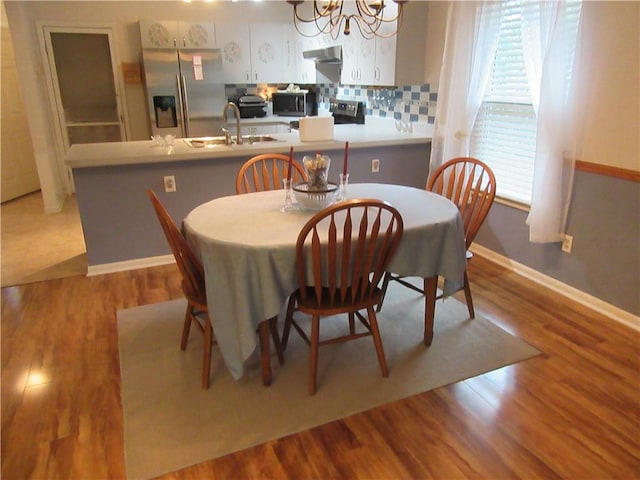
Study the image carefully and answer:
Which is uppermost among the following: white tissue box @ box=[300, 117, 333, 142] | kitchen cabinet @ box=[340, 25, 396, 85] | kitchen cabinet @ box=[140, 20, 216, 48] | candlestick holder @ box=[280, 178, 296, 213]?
kitchen cabinet @ box=[140, 20, 216, 48]

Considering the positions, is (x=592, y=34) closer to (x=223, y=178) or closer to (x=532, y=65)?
(x=532, y=65)

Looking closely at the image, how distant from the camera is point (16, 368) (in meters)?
2.23

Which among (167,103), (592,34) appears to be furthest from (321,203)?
(167,103)

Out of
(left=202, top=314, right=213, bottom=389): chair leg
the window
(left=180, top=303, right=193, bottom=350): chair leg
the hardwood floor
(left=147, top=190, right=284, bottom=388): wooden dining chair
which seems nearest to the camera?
the hardwood floor

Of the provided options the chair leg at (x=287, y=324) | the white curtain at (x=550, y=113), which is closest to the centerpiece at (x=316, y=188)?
the chair leg at (x=287, y=324)

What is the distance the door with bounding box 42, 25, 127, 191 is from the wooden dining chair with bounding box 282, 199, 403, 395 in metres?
4.56

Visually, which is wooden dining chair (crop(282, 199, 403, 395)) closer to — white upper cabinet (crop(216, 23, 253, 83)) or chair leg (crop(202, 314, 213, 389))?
chair leg (crop(202, 314, 213, 389))

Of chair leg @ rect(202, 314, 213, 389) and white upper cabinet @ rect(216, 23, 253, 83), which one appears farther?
white upper cabinet @ rect(216, 23, 253, 83)

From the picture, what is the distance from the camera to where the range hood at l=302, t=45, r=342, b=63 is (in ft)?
16.0

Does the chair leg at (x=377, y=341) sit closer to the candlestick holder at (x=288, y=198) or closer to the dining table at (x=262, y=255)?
the dining table at (x=262, y=255)

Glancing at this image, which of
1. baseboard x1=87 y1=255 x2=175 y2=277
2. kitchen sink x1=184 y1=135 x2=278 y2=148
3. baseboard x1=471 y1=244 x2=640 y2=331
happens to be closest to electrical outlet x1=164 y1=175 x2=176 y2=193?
kitchen sink x1=184 y1=135 x2=278 y2=148

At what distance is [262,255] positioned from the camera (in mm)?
1789

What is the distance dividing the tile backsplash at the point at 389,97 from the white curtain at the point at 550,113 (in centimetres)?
120

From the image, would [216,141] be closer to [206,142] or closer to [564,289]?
[206,142]
